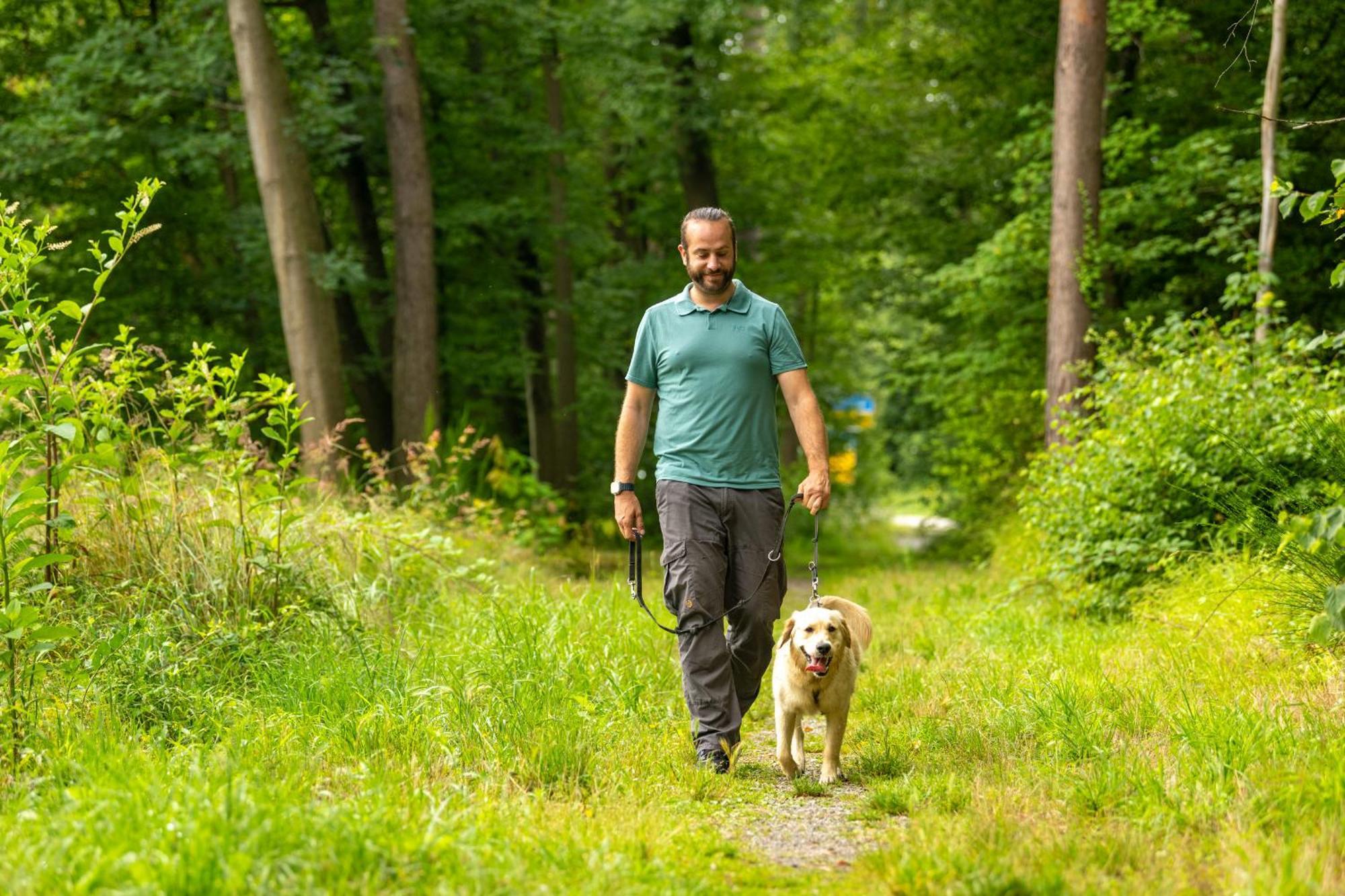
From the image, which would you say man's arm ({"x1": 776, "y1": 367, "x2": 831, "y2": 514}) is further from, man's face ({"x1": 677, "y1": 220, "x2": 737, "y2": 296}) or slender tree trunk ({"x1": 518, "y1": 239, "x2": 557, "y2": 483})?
slender tree trunk ({"x1": 518, "y1": 239, "x2": 557, "y2": 483})

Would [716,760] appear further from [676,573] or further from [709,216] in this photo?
[709,216]

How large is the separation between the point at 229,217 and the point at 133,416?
32.9ft

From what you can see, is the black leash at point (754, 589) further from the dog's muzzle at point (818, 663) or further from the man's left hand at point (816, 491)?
the dog's muzzle at point (818, 663)

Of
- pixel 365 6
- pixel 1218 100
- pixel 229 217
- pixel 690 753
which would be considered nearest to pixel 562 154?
pixel 365 6

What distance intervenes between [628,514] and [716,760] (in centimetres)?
115

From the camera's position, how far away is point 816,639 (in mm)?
5273

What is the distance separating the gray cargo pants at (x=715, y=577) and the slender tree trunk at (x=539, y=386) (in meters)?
14.1

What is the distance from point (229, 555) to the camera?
671cm

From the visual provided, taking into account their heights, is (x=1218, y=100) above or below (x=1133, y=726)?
above

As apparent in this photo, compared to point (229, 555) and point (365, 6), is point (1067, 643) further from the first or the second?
point (365, 6)

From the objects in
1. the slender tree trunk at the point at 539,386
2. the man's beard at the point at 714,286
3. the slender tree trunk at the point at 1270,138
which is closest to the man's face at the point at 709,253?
the man's beard at the point at 714,286

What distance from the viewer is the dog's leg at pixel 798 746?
18.8 ft

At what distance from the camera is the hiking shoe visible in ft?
18.0

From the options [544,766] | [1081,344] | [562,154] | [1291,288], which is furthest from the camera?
[562,154]
